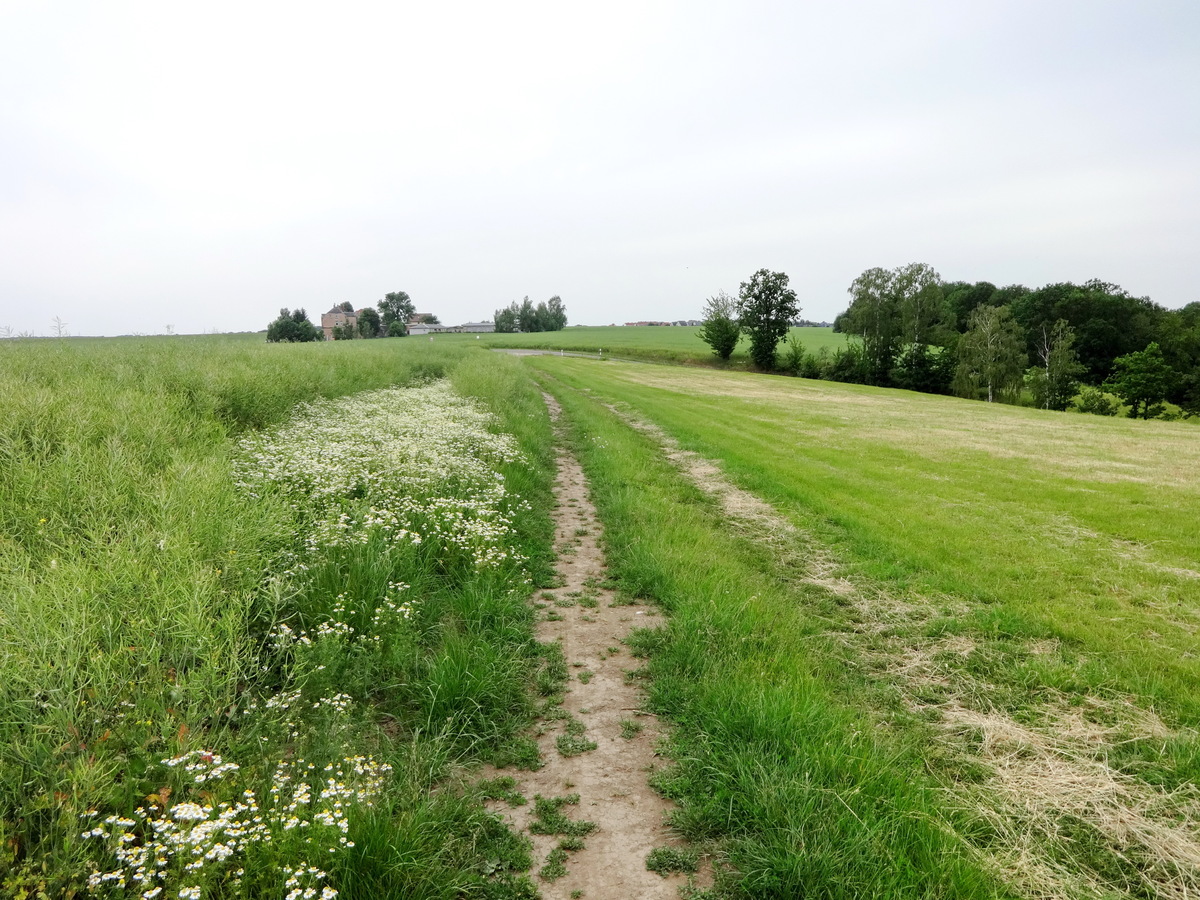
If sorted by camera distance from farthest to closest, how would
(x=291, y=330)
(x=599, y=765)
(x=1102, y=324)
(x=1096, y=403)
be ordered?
(x=1102, y=324) < (x=291, y=330) < (x=1096, y=403) < (x=599, y=765)

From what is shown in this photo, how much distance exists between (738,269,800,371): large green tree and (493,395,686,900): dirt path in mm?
73593

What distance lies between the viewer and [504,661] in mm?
5676

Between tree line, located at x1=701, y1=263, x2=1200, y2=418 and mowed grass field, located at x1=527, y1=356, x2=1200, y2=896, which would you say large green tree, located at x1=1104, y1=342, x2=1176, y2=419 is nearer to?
tree line, located at x1=701, y1=263, x2=1200, y2=418

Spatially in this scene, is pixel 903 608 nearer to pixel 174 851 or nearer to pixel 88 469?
pixel 174 851

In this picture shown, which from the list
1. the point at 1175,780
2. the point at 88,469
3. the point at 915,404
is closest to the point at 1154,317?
the point at 915,404

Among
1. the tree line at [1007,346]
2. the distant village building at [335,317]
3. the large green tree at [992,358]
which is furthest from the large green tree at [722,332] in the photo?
the distant village building at [335,317]

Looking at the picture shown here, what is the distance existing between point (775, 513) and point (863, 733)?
7348 millimetres

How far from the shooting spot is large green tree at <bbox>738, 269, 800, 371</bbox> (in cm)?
7644

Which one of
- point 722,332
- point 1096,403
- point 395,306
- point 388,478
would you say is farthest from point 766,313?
point 395,306

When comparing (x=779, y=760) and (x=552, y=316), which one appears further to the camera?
(x=552, y=316)

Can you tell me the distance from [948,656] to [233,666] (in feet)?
21.7

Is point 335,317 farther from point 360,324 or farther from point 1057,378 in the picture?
point 1057,378

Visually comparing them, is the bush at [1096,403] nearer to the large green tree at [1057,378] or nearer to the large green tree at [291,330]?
the large green tree at [1057,378]

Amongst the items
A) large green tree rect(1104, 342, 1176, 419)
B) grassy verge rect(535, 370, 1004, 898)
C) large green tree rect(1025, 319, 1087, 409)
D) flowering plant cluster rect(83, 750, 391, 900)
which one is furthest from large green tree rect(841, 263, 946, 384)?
flowering plant cluster rect(83, 750, 391, 900)
